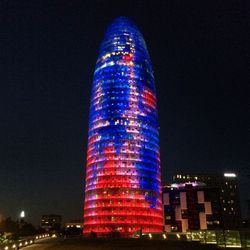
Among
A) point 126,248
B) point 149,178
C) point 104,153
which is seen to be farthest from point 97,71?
point 126,248

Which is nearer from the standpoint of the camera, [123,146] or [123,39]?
[123,146]

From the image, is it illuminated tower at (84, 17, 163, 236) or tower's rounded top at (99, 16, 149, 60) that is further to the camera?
tower's rounded top at (99, 16, 149, 60)

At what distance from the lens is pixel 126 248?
4322 centimetres

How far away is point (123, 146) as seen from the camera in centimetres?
15212

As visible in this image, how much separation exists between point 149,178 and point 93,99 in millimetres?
49225

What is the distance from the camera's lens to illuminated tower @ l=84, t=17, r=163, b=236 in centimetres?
14375

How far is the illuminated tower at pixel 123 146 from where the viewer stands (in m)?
144

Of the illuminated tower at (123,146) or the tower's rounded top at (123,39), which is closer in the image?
the illuminated tower at (123,146)

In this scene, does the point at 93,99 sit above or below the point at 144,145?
above

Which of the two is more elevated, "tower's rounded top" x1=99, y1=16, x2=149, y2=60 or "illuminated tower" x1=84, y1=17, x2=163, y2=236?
"tower's rounded top" x1=99, y1=16, x2=149, y2=60

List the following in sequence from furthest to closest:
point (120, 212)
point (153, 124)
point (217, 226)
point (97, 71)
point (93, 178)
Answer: point (217, 226)
point (97, 71)
point (153, 124)
point (93, 178)
point (120, 212)

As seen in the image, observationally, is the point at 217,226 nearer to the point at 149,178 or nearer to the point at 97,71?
the point at 149,178

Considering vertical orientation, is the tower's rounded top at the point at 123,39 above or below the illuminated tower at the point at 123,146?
above

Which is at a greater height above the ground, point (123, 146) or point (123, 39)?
point (123, 39)
